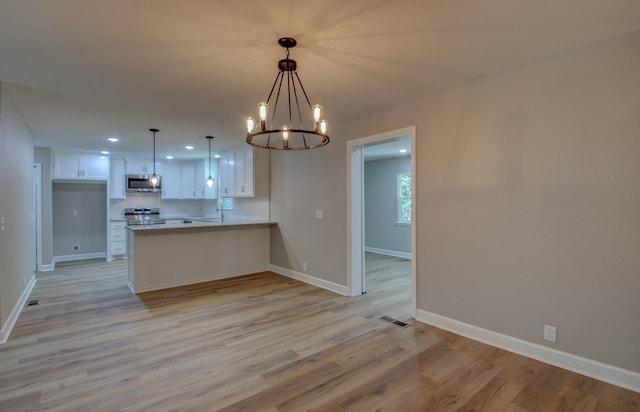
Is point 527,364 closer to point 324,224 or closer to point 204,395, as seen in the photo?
point 204,395

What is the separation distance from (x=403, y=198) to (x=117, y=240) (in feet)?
22.9

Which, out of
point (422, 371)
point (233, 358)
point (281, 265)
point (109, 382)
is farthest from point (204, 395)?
point (281, 265)

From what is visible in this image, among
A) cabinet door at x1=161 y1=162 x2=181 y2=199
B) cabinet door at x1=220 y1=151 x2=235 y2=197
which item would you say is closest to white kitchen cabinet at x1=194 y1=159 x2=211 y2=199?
cabinet door at x1=161 y1=162 x2=181 y2=199

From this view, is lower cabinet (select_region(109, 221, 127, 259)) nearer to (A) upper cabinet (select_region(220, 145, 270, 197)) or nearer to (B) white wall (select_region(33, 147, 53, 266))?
(B) white wall (select_region(33, 147, 53, 266))

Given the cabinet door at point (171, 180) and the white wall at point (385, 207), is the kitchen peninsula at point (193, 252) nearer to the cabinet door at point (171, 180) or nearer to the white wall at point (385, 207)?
the white wall at point (385, 207)

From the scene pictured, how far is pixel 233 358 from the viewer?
282 cm

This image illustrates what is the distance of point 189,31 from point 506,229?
10.1 ft

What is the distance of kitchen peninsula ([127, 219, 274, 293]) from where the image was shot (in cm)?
486

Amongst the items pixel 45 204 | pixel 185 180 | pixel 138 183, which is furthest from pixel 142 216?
pixel 45 204

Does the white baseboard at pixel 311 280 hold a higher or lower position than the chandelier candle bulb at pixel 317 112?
lower

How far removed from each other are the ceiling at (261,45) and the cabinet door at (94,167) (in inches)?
150

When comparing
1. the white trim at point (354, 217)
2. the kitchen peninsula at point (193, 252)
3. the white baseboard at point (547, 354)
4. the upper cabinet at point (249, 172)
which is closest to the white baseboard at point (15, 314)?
the kitchen peninsula at point (193, 252)

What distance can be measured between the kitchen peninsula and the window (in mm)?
3506

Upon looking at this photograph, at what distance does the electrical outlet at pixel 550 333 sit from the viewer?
105 inches
